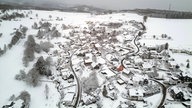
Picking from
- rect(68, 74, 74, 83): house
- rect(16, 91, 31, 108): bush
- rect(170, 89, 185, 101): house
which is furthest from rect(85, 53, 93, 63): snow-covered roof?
rect(170, 89, 185, 101): house

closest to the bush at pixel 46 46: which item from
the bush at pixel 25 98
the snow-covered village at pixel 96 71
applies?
the snow-covered village at pixel 96 71

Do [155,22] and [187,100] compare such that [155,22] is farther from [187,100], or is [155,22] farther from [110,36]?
[187,100]

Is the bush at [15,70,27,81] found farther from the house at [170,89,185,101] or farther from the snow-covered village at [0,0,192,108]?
the house at [170,89,185,101]

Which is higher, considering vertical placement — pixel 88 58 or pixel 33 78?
pixel 88 58

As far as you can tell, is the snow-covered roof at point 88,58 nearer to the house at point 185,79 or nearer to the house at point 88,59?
the house at point 88,59

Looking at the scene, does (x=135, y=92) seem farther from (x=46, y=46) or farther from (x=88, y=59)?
(x=46, y=46)

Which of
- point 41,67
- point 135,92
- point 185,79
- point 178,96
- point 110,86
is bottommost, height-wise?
point 178,96

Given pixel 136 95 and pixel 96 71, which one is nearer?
pixel 136 95

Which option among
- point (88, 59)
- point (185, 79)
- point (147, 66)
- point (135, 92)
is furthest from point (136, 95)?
point (88, 59)

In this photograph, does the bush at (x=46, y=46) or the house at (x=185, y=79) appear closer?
the house at (x=185, y=79)
